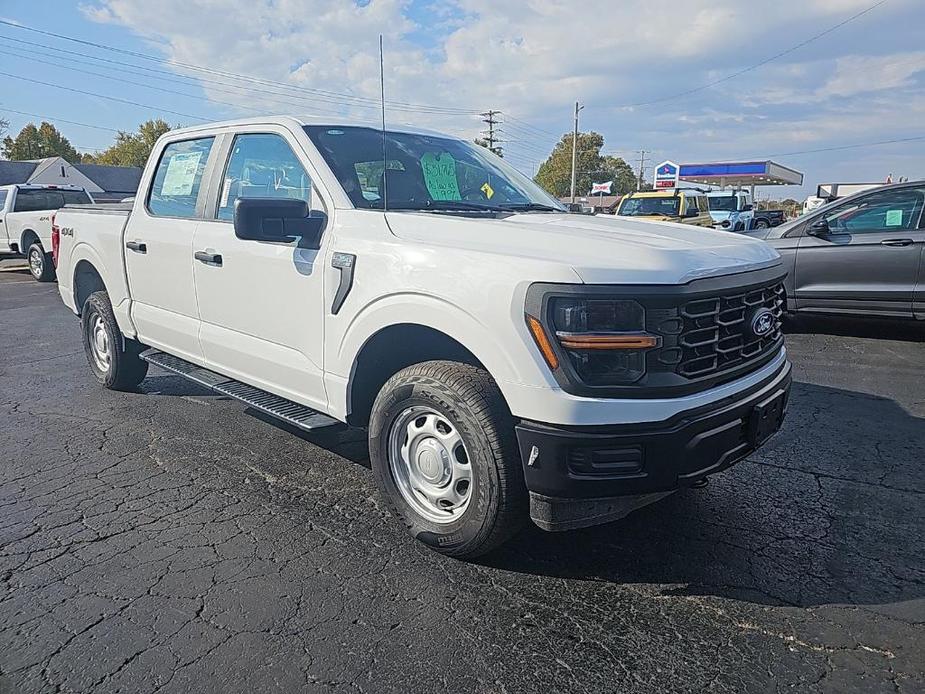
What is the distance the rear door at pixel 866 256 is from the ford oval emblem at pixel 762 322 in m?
4.99

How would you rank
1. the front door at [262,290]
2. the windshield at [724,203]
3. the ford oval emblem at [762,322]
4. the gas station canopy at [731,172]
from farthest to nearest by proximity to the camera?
the gas station canopy at [731,172], the windshield at [724,203], the front door at [262,290], the ford oval emblem at [762,322]

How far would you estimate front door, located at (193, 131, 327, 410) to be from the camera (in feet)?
11.5

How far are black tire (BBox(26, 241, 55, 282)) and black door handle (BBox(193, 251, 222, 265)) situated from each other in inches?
482

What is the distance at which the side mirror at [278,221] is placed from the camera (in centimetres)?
316

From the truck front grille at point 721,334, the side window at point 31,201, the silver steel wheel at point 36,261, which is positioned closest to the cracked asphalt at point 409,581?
the truck front grille at point 721,334

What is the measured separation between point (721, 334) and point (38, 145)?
291ft

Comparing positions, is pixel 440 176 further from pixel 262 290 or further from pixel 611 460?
pixel 611 460

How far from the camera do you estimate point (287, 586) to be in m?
2.78

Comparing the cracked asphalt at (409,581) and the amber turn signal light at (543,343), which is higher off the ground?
the amber turn signal light at (543,343)

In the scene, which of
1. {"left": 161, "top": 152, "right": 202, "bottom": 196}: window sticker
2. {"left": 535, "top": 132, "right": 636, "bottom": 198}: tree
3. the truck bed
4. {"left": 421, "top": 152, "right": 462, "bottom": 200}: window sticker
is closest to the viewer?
{"left": 421, "top": 152, "right": 462, "bottom": 200}: window sticker

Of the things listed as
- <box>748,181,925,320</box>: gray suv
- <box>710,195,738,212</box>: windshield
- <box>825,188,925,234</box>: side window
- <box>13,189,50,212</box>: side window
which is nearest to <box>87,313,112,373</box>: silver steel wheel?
<box>748,181,925,320</box>: gray suv

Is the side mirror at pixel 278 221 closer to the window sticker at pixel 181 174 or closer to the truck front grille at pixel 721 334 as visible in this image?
the window sticker at pixel 181 174

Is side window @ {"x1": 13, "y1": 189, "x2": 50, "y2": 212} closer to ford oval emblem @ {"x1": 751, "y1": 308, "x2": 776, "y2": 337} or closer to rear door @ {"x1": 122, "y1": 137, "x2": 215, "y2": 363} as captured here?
rear door @ {"x1": 122, "y1": 137, "x2": 215, "y2": 363}

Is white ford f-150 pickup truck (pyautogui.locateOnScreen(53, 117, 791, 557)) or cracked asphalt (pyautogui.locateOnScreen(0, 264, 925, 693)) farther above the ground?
white ford f-150 pickup truck (pyautogui.locateOnScreen(53, 117, 791, 557))
